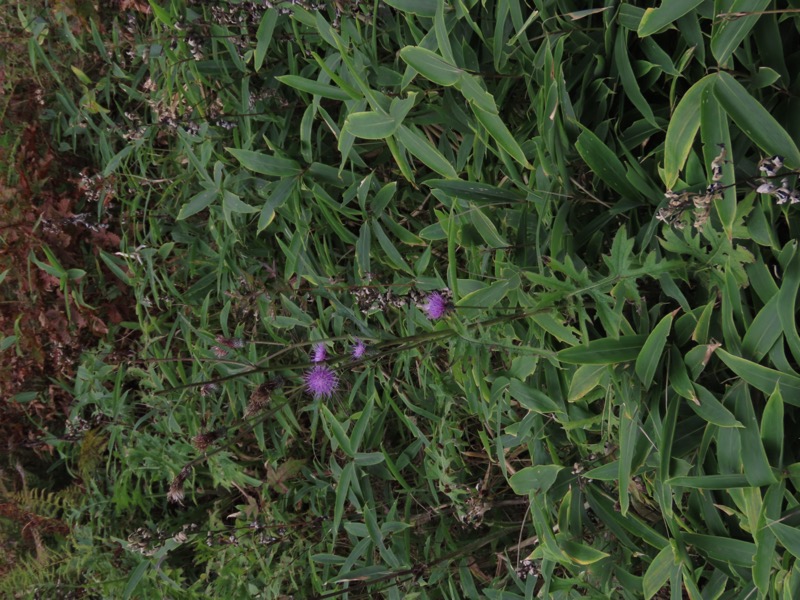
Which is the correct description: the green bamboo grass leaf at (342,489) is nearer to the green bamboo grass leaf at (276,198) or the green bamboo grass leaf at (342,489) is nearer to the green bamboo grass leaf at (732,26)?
the green bamboo grass leaf at (276,198)

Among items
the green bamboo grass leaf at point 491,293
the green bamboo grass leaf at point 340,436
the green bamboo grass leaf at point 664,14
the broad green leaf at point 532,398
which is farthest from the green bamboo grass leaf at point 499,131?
the green bamboo grass leaf at point 340,436

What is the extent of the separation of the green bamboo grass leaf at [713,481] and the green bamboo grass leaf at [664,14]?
0.73 m

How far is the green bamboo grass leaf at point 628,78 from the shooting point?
4.17 feet

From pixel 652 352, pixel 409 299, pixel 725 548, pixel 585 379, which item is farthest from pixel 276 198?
pixel 725 548

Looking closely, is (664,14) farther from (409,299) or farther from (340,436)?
(340,436)

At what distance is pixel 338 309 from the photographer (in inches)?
74.3

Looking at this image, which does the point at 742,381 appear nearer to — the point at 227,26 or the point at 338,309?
the point at 338,309

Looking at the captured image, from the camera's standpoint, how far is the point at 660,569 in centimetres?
132

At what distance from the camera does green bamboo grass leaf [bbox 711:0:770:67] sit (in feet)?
3.39

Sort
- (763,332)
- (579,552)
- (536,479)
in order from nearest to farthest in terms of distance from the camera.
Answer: (763,332), (579,552), (536,479)

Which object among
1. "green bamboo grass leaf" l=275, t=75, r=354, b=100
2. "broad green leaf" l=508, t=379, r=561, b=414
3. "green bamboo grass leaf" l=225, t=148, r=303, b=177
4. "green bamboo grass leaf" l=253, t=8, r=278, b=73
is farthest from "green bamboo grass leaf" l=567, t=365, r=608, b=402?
"green bamboo grass leaf" l=253, t=8, r=278, b=73

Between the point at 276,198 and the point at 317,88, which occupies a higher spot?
the point at 317,88

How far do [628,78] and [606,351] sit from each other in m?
0.50

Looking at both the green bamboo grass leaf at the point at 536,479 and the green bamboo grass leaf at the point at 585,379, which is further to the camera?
the green bamboo grass leaf at the point at 536,479
